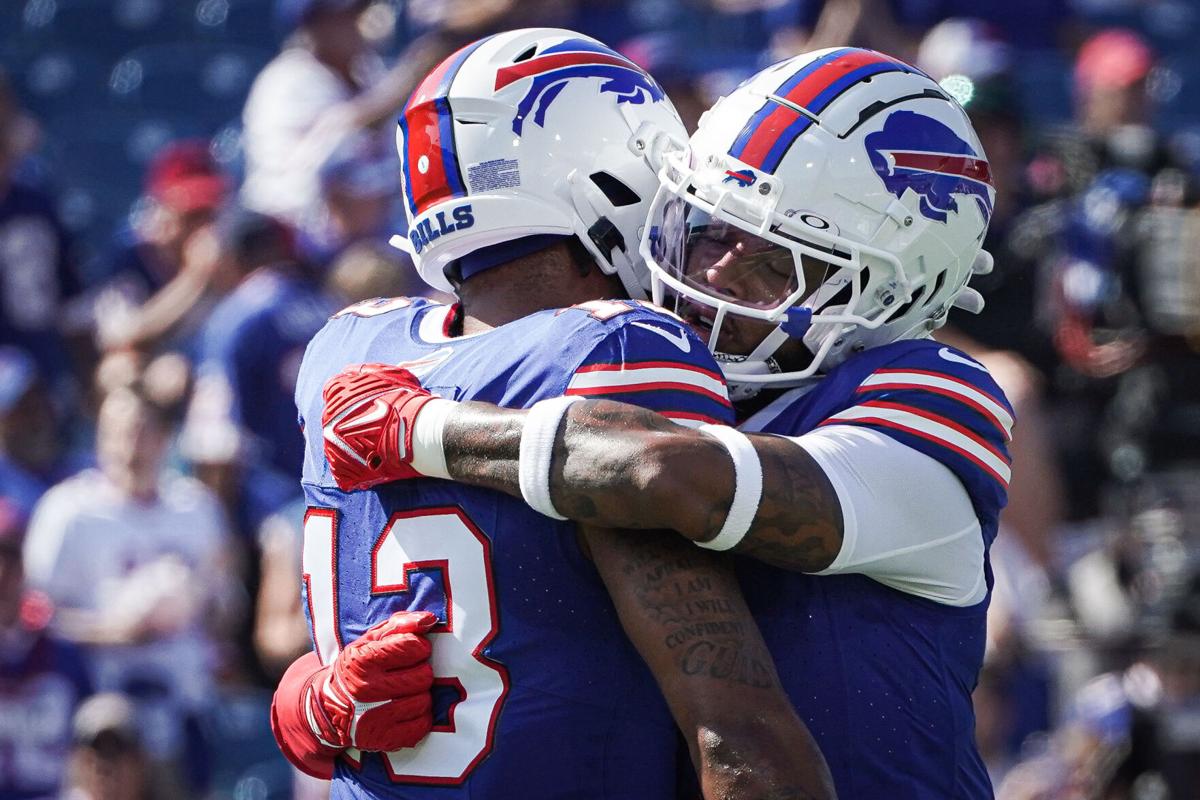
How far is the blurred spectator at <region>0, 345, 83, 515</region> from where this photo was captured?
737cm

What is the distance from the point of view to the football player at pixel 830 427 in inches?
96.7

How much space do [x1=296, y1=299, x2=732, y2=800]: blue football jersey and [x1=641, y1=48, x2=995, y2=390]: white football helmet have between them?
327mm

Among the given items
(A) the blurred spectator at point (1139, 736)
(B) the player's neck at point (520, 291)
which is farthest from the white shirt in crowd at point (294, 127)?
(B) the player's neck at point (520, 291)

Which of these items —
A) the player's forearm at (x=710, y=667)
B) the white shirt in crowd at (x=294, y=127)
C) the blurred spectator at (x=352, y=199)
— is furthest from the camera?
the white shirt in crowd at (x=294, y=127)

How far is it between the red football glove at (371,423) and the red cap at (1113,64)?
5.47 meters

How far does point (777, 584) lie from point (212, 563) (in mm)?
4658

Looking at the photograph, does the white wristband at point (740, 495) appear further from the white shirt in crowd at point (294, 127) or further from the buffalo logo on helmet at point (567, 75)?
the white shirt in crowd at point (294, 127)

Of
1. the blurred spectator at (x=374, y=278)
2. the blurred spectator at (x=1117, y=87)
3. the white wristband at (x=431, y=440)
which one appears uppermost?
the white wristband at (x=431, y=440)

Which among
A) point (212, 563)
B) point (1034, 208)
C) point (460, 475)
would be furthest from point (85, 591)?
point (460, 475)

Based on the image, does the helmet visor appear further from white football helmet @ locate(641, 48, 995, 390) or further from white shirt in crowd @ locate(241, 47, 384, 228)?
white shirt in crowd @ locate(241, 47, 384, 228)

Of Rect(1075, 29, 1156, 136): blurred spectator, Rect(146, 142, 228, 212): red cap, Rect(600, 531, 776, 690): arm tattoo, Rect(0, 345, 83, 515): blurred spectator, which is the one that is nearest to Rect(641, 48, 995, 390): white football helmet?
Rect(600, 531, 776, 690): arm tattoo

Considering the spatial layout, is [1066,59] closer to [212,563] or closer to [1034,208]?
[1034,208]

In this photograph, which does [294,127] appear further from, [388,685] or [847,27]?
[388,685]

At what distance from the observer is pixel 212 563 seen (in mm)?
7012
